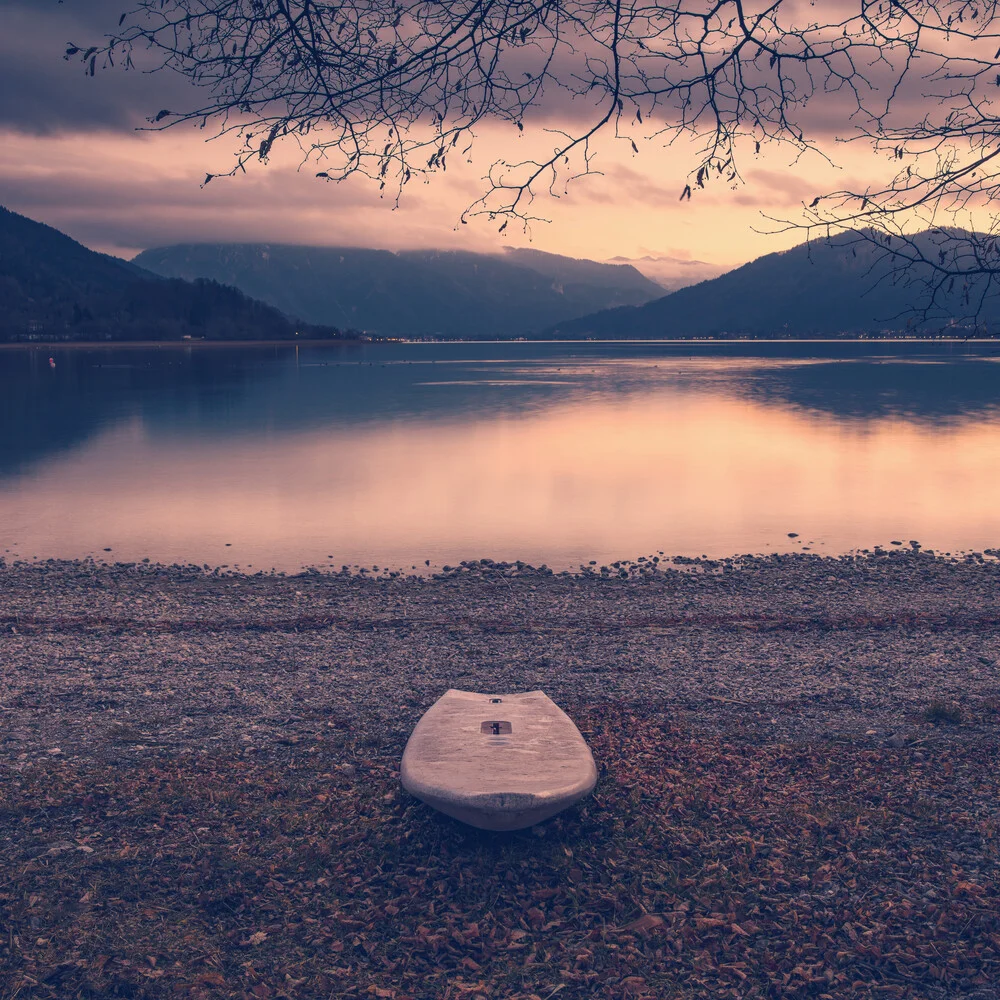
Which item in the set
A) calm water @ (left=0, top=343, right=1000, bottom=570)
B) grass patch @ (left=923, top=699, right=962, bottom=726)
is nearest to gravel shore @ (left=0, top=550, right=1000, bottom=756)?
grass patch @ (left=923, top=699, right=962, bottom=726)

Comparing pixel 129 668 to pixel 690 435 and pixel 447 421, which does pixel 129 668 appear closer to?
pixel 690 435

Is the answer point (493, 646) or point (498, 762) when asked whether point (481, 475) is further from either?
point (498, 762)

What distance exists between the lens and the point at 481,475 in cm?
4522

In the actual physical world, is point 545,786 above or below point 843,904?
above

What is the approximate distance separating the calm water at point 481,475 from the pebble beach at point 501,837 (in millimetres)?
10320

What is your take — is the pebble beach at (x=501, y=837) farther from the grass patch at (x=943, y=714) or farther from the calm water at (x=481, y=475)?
the calm water at (x=481, y=475)

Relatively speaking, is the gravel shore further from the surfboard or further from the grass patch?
the surfboard

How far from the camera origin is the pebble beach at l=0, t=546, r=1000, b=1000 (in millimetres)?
7148

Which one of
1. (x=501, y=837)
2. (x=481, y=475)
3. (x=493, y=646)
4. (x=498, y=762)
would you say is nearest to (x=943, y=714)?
(x=498, y=762)

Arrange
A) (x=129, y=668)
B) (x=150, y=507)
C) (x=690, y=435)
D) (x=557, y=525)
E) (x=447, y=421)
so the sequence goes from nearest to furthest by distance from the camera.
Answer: (x=129, y=668) < (x=557, y=525) < (x=150, y=507) < (x=690, y=435) < (x=447, y=421)

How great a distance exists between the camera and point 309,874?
8.31m

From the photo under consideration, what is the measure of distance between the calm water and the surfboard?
1478 cm

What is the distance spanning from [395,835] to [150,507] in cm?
2974

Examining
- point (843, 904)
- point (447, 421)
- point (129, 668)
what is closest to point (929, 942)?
point (843, 904)
